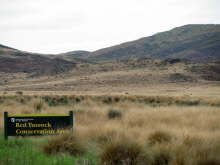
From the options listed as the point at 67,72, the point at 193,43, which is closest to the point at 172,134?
the point at 67,72

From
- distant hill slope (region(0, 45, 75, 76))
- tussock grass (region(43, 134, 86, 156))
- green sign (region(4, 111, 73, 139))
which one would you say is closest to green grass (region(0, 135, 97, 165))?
tussock grass (region(43, 134, 86, 156))

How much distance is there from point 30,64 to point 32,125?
9809cm

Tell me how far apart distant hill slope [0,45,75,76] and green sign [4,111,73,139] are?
3067 inches

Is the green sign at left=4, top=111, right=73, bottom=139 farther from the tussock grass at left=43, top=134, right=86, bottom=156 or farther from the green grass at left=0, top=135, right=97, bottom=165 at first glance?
the tussock grass at left=43, top=134, right=86, bottom=156

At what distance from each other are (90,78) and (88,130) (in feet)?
200

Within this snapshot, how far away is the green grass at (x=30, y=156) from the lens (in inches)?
288

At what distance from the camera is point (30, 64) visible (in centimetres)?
10544

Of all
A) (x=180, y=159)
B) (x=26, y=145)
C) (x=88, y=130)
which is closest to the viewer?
(x=180, y=159)

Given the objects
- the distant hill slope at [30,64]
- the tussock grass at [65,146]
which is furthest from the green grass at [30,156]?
the distant hill slope at [30,64]

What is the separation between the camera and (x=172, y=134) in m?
9.59

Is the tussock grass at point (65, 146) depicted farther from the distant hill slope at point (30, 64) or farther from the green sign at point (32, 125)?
the distant hill slope at point (30, 64)

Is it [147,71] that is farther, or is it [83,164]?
[147,71]

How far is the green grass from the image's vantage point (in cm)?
732

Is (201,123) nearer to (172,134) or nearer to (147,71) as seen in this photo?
(172,134)
